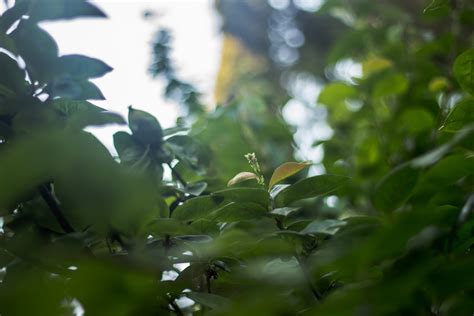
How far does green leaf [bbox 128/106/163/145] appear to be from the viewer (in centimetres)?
43

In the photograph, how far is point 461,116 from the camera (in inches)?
16.3

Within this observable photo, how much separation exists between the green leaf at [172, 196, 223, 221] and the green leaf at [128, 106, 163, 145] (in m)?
0.06

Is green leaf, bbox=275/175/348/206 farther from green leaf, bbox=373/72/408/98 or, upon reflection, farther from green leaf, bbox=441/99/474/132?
green leaf, bbox=373/72/408/98

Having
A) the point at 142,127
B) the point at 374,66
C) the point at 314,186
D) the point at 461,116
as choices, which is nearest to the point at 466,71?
the point at 461,116

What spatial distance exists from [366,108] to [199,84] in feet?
1.35

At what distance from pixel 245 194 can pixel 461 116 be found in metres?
0.18

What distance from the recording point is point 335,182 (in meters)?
0.40

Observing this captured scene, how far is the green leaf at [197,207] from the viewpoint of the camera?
41 centimetres

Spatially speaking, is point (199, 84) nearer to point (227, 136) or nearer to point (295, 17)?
point (227, 136)

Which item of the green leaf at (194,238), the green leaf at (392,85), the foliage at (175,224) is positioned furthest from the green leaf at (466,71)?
the green leaf at (392,85)

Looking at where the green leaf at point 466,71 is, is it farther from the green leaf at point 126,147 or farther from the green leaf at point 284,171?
the green leaf at point 126,147

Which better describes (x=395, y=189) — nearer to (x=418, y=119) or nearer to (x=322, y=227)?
(x=322, y=227)

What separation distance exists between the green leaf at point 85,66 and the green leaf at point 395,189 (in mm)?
202

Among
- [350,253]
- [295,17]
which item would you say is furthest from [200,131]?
[295,17]
